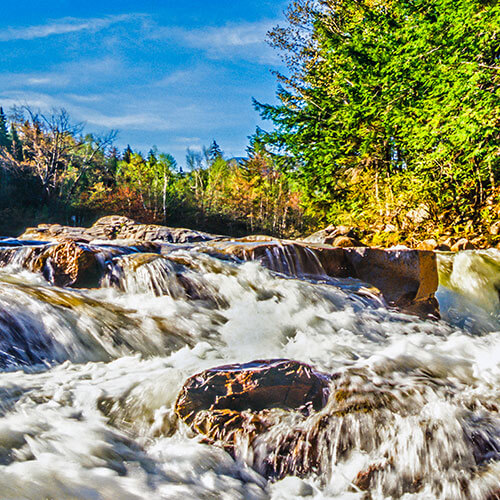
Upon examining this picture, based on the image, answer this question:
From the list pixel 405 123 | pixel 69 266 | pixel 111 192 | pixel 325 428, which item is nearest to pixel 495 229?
pixel 405 123

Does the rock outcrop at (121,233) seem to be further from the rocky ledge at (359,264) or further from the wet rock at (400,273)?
the wet rock at (400,273)

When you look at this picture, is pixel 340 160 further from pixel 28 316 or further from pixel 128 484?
pixel 128 484

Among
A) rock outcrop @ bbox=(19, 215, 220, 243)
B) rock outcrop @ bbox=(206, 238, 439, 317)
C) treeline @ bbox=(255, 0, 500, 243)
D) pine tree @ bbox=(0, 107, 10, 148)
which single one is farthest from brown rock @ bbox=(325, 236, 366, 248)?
pine tree @ bbox=(0, 107, 10, 148)

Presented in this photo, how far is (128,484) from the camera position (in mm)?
1526

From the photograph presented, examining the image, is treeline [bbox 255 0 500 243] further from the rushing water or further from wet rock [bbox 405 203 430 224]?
the rushing water

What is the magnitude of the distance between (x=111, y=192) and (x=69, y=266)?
24.8 m

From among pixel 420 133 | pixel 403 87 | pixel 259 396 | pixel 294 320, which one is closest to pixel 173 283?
pixel 294 320

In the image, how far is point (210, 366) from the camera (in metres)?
2.98

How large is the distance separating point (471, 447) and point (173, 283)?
388 cm

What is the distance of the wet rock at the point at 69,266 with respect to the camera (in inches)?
185

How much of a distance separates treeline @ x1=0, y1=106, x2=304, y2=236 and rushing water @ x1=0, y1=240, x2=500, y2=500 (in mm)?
20385

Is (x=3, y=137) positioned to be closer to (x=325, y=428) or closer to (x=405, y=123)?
(x=405, y=123)

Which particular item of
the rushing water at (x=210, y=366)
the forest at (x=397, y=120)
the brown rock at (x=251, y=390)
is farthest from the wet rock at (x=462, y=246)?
the brown rock at (x=251, y=390)

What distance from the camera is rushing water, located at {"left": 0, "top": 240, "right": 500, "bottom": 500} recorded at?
1651 mm
